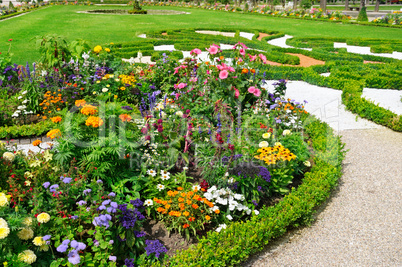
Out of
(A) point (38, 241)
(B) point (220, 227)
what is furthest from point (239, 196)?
(A) point (38, 241)

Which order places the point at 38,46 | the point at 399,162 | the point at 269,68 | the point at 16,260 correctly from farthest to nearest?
the point at 269,68, the point at 38,46, the point at 399,162, the point at 16,260

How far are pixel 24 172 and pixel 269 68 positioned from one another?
26.1 feet

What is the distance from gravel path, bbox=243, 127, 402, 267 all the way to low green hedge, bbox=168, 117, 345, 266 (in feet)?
0.51

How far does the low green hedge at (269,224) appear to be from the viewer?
10.8 ft

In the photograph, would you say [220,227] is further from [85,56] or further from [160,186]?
[85,56]

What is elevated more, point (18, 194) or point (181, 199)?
point (18, 194)

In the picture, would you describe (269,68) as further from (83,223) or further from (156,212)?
(83,223)

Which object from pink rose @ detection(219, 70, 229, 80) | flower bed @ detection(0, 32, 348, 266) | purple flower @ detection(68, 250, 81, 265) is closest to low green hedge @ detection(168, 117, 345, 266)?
flower bed @ detection(0, 32, 348, 266)

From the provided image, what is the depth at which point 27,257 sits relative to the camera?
9.01 feet

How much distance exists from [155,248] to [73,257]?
816 mm

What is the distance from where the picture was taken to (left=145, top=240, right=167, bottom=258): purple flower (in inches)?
130

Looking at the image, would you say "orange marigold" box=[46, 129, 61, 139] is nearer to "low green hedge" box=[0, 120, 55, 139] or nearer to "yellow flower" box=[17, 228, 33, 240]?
"yellow flower" box=[17, 228, 33, 240]

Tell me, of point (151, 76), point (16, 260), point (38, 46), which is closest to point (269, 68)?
point (151, 76)

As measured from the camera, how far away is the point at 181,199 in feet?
12.3
